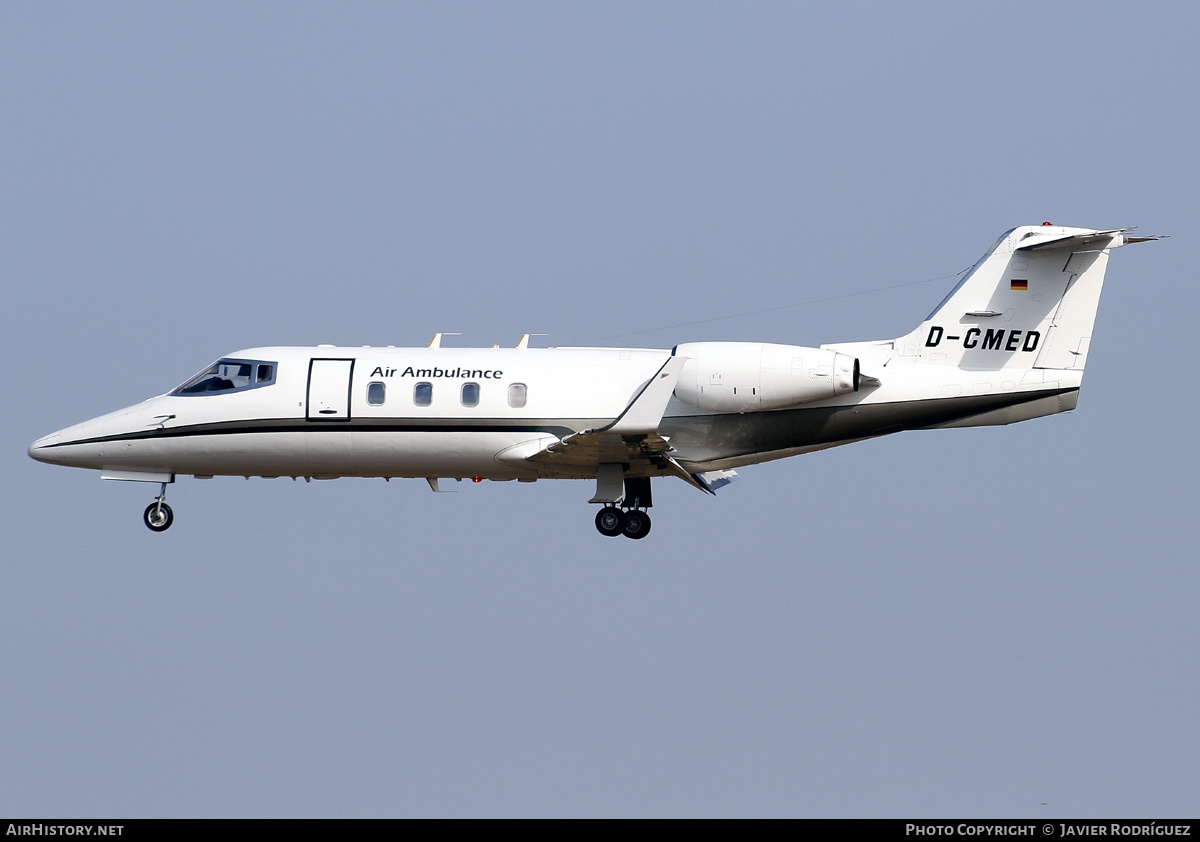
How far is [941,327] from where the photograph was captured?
23797mm

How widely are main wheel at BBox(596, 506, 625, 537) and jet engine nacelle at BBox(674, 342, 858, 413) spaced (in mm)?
2617

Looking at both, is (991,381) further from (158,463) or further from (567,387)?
(158,463)

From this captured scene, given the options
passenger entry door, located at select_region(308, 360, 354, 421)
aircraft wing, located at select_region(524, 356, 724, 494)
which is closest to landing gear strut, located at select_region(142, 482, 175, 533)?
passenger entry door, located at select_region(308, 360, 354, 421)

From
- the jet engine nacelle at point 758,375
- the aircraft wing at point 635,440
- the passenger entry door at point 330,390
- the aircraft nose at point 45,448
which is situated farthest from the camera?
the aircraft nose at point 45,448

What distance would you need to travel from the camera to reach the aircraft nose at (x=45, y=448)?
83.1 ft

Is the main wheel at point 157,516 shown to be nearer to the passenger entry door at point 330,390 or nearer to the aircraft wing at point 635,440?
the passenger entry door at point 330,390

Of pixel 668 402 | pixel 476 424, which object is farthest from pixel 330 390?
pixel 668 402

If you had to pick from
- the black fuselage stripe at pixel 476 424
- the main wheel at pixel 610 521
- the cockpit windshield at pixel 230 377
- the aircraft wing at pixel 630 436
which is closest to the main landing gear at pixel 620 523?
the main wheel at pixel 610 521

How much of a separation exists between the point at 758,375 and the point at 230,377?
8.71 meters

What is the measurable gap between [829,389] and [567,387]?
4113 mm

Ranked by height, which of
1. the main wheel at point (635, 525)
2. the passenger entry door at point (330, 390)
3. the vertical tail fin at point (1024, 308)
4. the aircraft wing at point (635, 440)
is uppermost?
the vertical tail fin at point (1024, 308)

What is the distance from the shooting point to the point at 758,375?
73.9ft

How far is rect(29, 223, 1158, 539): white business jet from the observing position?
22.9 m
